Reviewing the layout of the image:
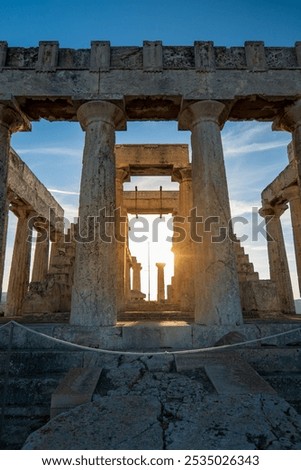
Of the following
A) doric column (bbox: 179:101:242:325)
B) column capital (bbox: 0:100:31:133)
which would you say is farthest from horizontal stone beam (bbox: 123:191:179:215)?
doric column (bbox: 179:101:242:325)

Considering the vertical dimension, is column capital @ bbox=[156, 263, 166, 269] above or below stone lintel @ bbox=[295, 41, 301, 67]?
below

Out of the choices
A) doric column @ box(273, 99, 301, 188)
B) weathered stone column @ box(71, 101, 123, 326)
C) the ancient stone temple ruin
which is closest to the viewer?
the ancient stone temple ruin

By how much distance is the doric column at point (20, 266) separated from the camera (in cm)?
1459

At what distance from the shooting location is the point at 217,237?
628cm

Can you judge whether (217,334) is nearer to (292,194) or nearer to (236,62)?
(236,62)

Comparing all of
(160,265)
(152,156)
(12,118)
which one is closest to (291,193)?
(152,156)

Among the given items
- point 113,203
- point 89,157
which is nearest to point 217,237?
point 113,203

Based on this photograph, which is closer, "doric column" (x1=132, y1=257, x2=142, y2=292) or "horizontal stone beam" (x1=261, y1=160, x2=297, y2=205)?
"horizontal stone beam" (x1=261, y1=160, x2=297, y2=205)

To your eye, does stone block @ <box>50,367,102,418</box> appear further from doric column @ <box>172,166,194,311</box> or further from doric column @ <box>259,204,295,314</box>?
doric column @ <box>259,204,295,314</box>

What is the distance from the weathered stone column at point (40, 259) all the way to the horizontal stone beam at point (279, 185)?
45.0ft

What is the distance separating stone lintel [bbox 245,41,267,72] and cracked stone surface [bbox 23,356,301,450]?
294 inches

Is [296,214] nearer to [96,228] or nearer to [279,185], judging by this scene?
[279,185]

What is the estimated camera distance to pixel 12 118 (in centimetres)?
749

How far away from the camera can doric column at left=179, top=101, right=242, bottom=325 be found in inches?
236
